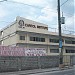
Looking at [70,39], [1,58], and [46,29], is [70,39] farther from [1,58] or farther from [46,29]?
[1,58]

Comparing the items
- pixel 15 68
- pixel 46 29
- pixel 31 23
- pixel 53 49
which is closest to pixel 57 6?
pixel 15 68

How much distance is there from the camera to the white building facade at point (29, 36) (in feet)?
154

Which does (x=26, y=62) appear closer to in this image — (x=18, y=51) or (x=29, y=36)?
(x=18, y=51)

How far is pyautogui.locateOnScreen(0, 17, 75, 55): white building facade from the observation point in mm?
47031

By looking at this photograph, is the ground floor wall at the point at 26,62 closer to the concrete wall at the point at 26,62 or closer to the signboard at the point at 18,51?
the concrete wall at the point at 26,62

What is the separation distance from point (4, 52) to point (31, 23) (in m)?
20.2

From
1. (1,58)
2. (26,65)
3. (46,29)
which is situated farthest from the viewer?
(46,29)

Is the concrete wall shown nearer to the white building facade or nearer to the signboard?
the signboard

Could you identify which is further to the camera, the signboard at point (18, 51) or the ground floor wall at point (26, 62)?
the signboard at point (18, 51)

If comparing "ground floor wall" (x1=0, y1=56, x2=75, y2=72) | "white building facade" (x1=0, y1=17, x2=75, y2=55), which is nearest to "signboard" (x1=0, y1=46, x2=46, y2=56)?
"ground floor wall" (x1=0, y1=56, x2=75, y2=72)

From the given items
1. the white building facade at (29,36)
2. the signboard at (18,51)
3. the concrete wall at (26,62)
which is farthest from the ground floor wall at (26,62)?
the white building facade at (29,36)

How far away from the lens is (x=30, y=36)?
162ft

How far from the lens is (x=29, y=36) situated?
49031 millimetres

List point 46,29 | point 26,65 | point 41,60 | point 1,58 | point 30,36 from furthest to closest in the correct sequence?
1. point 46,29
2. point 30,36
3. point 41,60
4. point 26,65
5. point 1,58
